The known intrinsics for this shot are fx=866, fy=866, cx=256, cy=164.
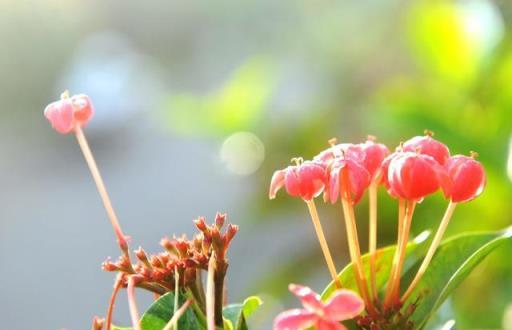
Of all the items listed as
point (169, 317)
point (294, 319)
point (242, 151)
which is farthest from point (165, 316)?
point (242, 151)

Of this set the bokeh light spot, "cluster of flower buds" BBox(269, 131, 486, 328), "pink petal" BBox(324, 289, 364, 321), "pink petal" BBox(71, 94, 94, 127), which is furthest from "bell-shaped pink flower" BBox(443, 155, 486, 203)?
the bokeh light spot

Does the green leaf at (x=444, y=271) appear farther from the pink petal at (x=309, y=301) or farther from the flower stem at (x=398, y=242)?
the pink petal at (x=309, y=301)

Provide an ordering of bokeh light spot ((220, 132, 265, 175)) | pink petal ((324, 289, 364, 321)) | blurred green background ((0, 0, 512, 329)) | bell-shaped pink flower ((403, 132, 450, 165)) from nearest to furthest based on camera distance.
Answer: pink petal ((324, 289, 364, 321))
bell-shaped pink flower ((403, 132, 450, 165))
blurred green background ((0, 0, 512, 329))
bokeh light spot ((220, 132, 265, 175))

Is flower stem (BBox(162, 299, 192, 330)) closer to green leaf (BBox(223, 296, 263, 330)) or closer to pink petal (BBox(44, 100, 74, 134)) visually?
green leaf (BBox(223, 296, 263, 330))

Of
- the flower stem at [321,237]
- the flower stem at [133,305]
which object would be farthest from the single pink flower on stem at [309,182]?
the flower stem at [133,305]

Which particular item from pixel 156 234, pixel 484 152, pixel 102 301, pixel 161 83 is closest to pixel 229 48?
pixel 161 83
